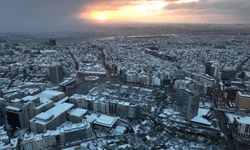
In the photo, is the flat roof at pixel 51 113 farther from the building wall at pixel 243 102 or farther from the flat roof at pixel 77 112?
the building wall at pixel 243 102

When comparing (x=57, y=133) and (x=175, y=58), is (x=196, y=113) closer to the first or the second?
(x=57, y=133)

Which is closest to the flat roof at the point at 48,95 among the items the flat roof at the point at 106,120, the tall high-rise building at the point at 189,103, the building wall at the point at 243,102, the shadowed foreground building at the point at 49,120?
the shadowed foreground building at the point at 49,120

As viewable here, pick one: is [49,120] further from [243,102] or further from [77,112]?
[243,102]

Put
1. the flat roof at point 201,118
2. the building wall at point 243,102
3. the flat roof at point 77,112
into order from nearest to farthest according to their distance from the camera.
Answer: the flat roof at point 77,112, the flat roof at point 201,118, the building wall at point 243,102

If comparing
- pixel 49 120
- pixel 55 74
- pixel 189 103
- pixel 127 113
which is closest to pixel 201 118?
pixel 189 103

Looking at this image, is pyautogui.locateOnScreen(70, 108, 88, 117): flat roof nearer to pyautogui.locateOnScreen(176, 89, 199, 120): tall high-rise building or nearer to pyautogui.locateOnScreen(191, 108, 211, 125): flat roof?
pyautogui.locateOnScreen(176, 89, 199, 120): tall high-rise building

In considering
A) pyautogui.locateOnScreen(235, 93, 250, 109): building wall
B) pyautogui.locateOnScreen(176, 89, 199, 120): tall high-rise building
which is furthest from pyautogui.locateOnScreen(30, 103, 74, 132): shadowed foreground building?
pyautogui.locateOnScreen(235, 93, 250, 109): building wall

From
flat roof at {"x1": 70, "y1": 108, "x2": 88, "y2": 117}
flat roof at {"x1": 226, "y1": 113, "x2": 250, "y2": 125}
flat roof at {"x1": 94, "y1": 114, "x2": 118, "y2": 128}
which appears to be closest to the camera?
flat roof at {"x1": 226, "y1": 113, "x2": 250, "y2": 125}

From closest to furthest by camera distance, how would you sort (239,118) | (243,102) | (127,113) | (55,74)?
(239,118) → (127,113) → (243,102) → (55,74)
